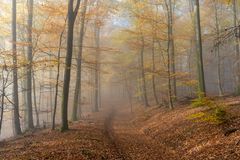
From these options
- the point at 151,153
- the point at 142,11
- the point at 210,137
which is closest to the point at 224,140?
the point at 210,137

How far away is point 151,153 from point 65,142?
3996 millimetres

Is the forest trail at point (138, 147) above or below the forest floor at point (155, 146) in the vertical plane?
below

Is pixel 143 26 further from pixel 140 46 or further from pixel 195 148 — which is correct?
pixel 195 148

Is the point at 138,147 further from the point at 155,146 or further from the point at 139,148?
the point at 155,146

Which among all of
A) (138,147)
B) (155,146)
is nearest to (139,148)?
(138,147)

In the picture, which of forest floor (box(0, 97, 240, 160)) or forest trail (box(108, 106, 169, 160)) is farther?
forest trail (box(108, 106, 169, 160))

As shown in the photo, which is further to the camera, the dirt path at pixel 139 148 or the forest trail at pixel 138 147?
the forest trail at pixel 138 147

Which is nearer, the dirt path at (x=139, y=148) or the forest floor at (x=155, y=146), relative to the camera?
Answer: the forest floor at (x=155, y=146)

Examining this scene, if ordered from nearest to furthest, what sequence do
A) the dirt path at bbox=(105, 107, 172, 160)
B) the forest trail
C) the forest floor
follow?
the forest floor, the dirt path at bbox=(105, 107, 172, 160), the forest trail

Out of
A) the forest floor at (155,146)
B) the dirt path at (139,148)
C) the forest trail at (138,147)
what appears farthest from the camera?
the forest trail at (138,147)

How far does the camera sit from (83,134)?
56.1 feet

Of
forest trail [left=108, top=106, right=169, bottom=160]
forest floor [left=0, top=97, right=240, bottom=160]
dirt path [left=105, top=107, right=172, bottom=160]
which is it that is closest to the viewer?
forest floor [left=0, top=97, right=240, bottom=160]

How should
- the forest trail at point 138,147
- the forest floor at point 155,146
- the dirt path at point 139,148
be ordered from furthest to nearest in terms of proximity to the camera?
the forest trail at point 138,147, the dirt path at point 139,148, the forest floor at point 155,146

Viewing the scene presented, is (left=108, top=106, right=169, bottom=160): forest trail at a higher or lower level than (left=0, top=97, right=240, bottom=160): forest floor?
lower
